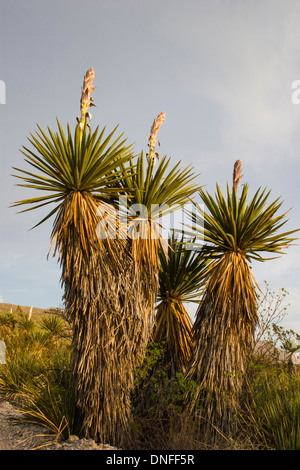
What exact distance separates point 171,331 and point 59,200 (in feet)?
11.9

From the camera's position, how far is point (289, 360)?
10859 millimetres

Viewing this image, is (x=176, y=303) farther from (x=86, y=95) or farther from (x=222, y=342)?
(x=86, y=95)

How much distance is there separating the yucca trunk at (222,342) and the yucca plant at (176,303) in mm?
661

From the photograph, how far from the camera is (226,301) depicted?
24.1ft

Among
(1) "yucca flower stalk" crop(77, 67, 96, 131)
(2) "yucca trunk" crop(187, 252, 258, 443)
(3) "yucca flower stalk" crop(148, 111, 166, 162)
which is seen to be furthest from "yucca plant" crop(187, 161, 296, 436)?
(1) "yucca flower stalk" crop(77, 67, 96, 131)

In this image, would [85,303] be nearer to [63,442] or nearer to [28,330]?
[63,442]

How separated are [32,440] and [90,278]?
2.61 meters

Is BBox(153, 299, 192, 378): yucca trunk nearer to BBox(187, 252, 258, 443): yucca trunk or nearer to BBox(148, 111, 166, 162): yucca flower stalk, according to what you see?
BBox(187, 252, 258, 443): yucca trunk

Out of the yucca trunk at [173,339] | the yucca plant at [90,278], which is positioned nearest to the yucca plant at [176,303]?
the yucca trunk at [173,339]

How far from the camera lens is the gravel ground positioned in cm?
568

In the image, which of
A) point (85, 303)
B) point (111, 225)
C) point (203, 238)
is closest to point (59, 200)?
point (111, 225)

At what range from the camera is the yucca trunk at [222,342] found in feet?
22.4

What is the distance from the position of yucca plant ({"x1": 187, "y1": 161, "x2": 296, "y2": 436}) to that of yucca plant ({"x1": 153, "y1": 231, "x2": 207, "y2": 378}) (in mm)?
590

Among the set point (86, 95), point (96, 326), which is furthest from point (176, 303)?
point (86, 95)
